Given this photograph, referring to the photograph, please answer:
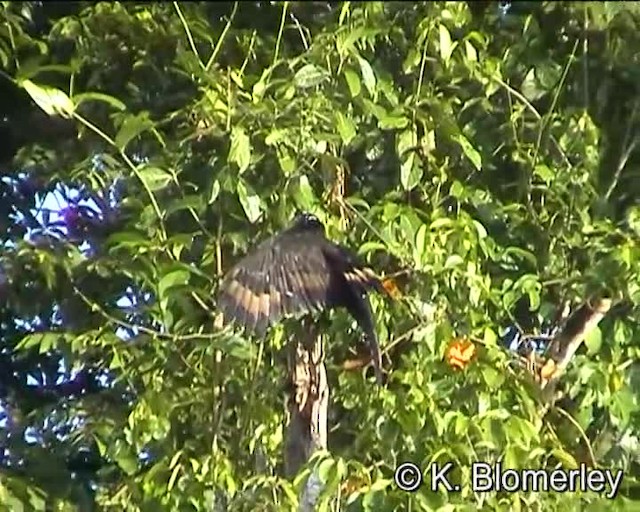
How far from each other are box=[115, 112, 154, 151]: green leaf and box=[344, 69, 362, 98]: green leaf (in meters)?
0.18

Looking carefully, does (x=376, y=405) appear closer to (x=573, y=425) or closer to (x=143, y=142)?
(x=573, y=425)

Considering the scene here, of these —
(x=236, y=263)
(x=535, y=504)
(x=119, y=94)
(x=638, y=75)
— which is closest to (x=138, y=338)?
(x=236, y=263)

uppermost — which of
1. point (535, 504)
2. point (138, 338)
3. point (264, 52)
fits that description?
point (264, 52)

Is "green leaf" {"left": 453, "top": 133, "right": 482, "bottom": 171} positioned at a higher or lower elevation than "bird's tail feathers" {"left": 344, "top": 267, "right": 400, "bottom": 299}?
higher

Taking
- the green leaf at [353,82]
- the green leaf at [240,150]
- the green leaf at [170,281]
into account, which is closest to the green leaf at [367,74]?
the green leaf at [353,82]

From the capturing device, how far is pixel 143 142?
1.21 meters

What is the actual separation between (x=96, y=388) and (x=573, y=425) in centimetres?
49

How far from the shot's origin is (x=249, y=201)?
1085mm

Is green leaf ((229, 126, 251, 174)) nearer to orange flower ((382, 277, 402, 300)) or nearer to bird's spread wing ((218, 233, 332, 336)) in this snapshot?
bird's spread wing ((218, 233, 332, 336))

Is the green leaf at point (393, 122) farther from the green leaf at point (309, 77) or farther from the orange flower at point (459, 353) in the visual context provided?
the orange flower at point (459, 353)

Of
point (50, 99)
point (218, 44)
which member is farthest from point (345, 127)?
point (50, 99)

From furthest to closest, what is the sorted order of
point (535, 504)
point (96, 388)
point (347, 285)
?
point (96, 388) → point (535, 504) → point (347, 285)

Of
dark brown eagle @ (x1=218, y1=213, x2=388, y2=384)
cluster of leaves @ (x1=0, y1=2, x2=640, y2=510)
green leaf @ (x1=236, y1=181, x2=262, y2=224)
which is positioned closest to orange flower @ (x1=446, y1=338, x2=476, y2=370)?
cluster of leaves @ (x1=0, y1=2, x2=640, y2=510)

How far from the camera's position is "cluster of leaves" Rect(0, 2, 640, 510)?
3.70 ft
